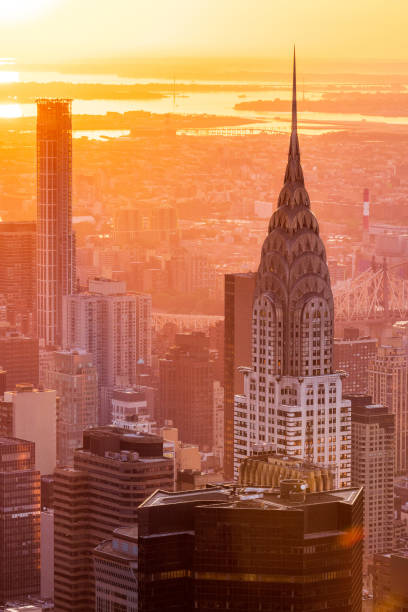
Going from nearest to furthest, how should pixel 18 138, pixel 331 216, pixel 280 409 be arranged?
pixel 280 409
pixel 331 216
pixel 18 138

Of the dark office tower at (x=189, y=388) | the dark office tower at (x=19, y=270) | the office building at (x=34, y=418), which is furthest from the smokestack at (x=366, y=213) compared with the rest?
the dark office tower at (x=19, y=270)

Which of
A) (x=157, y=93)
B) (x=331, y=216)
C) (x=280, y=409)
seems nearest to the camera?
(x=280, y=409)

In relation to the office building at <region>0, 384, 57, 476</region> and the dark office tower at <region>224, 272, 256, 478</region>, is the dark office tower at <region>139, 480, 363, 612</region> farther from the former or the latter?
the office building at <region>0, 384, 57, 476</region>

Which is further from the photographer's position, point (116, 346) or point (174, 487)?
point (116, 346)

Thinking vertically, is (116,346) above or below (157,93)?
below

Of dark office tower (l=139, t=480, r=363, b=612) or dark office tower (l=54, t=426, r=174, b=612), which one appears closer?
dark office tower (l=139, t=480, r=363, b=612)

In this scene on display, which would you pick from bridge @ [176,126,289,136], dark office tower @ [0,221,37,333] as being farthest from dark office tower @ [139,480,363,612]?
dark office tower @ [0,221,37,333]

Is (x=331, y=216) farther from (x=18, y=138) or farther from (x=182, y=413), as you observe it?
(x=18, y=138)

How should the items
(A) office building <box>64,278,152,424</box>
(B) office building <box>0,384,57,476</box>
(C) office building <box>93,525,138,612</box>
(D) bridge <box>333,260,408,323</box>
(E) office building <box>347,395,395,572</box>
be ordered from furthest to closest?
(A) office building <box>64,278,152,424</box>, (B) office building <box>0,384,57,476</box>, (D) bridge <box>333,260,408,323</box>, (E) office building <box>347,395,395,572</box>, (C) office building <box>93,525,138,612</box>

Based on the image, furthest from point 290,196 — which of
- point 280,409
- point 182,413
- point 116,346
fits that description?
point 116,346
